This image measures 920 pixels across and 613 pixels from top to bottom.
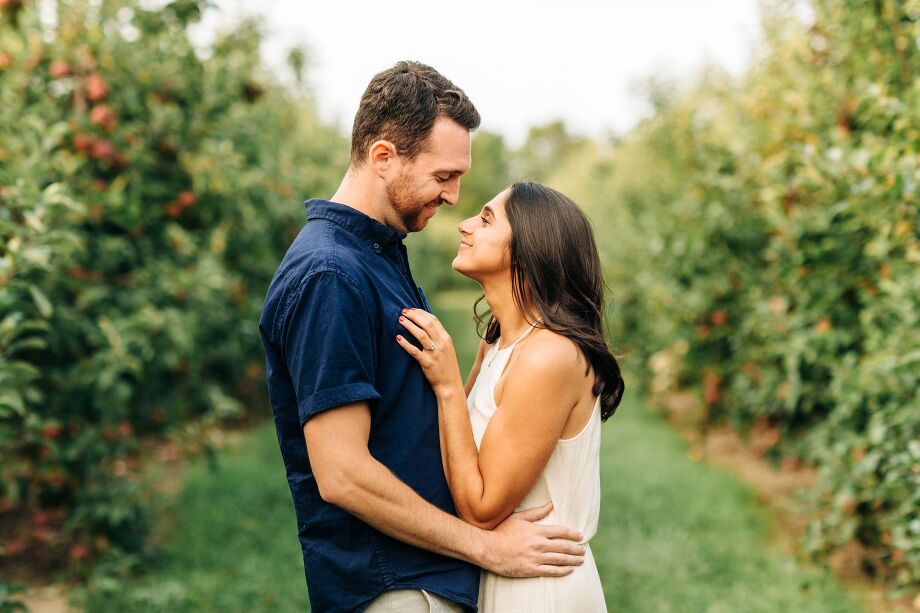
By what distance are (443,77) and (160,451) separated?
686cm

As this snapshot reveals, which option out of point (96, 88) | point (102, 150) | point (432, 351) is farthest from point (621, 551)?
point (96, 88)

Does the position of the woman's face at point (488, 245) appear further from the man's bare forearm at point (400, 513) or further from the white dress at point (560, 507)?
the man's bare forearm at point (400, 513)

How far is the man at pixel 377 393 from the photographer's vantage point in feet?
6.39

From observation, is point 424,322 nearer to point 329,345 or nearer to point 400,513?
point 329,345

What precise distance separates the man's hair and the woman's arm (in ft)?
1.64

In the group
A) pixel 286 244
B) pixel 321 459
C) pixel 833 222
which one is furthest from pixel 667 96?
pixel 321 459

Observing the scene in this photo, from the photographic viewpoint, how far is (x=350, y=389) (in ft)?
6.30

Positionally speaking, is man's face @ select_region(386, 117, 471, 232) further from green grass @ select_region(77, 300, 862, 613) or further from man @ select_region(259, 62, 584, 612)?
green grass @ select_region(77, 300, 862, 613)

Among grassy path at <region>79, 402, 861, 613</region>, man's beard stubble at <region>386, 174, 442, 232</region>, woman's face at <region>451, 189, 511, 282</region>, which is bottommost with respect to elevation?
grassy path at <region>79, 402, 861, 613</region>

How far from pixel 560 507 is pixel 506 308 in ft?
1.98

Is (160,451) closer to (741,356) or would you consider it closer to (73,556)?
(73,556)

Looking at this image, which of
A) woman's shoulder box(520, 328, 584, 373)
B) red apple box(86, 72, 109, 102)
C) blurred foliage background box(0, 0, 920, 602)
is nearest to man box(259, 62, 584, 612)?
woman's shoulder box(520, 328, 584, 373)

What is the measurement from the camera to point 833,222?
5.12 meters

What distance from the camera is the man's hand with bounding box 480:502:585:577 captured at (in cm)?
221
